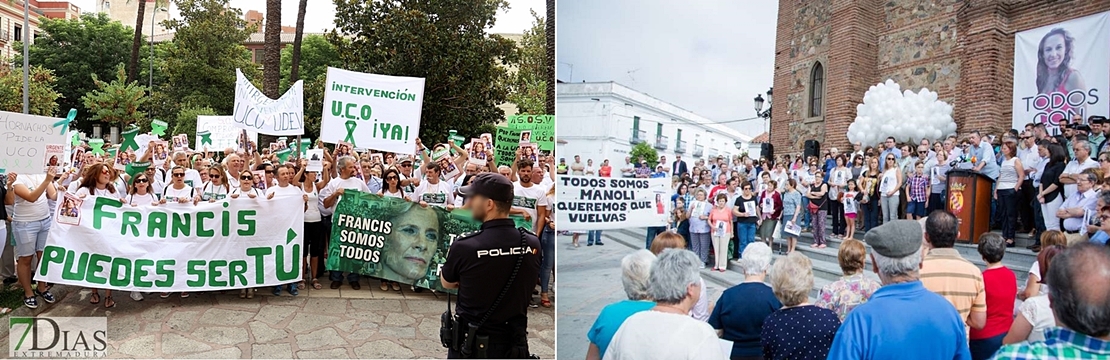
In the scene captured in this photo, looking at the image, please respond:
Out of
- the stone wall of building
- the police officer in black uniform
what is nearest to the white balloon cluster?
the stone wall of building

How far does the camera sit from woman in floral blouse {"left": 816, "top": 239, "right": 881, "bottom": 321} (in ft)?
9.82

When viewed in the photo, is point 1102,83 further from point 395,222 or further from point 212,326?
point 212,326

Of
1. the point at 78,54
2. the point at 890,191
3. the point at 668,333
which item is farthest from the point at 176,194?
the point at 78,54

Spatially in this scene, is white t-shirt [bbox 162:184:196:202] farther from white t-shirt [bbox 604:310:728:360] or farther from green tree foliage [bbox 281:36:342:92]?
→ green tree foliage [bbox 281:36:342:92]

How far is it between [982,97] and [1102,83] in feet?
6.83

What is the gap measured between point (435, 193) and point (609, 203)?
2.26 m

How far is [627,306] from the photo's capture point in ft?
8.87

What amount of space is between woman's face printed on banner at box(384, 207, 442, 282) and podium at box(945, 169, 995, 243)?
516cm

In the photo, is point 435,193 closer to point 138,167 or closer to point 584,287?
point 584,287

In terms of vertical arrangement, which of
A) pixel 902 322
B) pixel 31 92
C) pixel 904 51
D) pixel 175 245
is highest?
pixel 904 51

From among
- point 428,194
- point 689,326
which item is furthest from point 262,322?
point 689,326

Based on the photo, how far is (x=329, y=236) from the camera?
21.8 ft

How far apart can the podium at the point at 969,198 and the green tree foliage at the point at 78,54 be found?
38068 mm

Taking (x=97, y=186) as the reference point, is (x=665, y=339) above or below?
below
